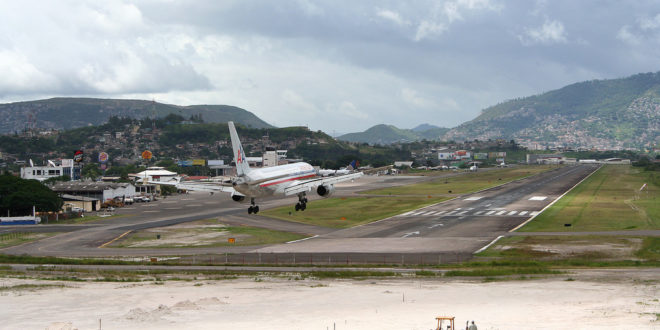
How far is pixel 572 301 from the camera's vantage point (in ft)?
143

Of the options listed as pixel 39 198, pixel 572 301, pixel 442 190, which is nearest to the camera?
pixel 572 301

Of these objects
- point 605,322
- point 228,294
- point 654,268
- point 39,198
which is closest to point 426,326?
point 605,322

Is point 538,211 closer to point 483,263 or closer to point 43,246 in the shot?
point 483,263

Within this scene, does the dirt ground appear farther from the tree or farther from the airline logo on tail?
the tree

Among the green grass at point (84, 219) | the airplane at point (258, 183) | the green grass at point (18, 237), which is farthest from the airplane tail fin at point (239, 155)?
the green grass at point (84, 219)

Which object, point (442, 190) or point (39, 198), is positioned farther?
point (442, 190)

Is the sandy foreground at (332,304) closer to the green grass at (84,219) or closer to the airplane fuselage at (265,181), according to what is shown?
the airplane fuselage at (265,181)

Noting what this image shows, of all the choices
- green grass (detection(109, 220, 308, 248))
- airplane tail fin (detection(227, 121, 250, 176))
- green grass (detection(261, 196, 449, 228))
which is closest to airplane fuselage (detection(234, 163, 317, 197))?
airplane tail fin (detection(227, 121, 250, 176))

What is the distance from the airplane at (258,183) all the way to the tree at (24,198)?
63267 millimetres

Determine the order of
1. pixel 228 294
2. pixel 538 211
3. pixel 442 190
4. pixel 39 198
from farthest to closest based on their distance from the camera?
pixel 442 190 → pixel 39 198 → pixel 538 211 → pixel 228 294

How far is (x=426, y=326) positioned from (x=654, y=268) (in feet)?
99.0

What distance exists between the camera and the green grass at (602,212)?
86.7m

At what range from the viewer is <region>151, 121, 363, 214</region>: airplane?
232ft

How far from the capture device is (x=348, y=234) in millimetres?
89188
